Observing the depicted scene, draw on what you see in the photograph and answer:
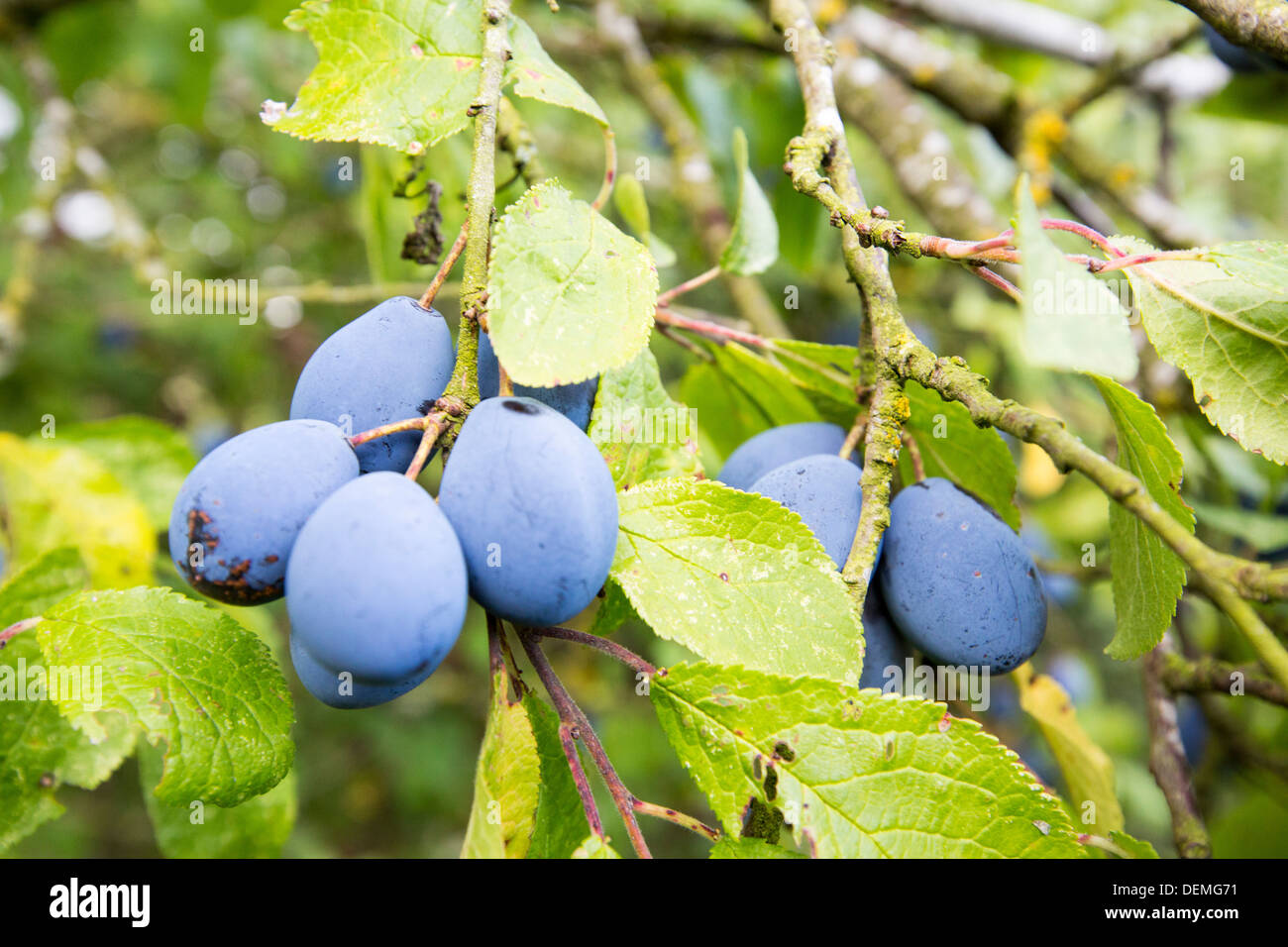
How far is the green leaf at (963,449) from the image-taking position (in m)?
0.90

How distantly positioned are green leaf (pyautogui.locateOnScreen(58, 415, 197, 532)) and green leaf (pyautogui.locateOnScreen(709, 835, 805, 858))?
1.13 meters

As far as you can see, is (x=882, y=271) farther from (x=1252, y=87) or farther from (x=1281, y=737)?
(x=1281, y=737)

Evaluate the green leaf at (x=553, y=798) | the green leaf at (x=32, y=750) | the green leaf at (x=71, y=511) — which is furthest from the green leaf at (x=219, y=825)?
the green leaf at (x=553, y=798)

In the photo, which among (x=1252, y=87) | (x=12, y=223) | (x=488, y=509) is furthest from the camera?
(x=12, y=223)

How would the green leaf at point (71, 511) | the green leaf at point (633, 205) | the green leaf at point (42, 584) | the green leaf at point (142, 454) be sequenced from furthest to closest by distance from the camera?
the green leaf at point (142, 454) → the green leaf at point (71, 511) → the green leaf at point (633, 205) → the green leaf at point (42, 584)

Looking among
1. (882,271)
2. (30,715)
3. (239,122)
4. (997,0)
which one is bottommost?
(30,715)

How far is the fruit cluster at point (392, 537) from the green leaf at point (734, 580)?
0.23 ft

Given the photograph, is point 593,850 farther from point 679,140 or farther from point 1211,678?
point 679,140

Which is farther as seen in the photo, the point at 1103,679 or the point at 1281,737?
the point at 1103,679

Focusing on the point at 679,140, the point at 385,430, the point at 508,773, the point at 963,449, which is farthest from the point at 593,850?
the point at 679,140

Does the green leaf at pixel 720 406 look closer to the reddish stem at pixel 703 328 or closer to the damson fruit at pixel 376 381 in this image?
the reddish stem at pixel 703 328

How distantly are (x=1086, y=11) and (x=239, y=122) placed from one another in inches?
112

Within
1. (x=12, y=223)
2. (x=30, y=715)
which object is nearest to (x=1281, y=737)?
(x=30, y=715)
